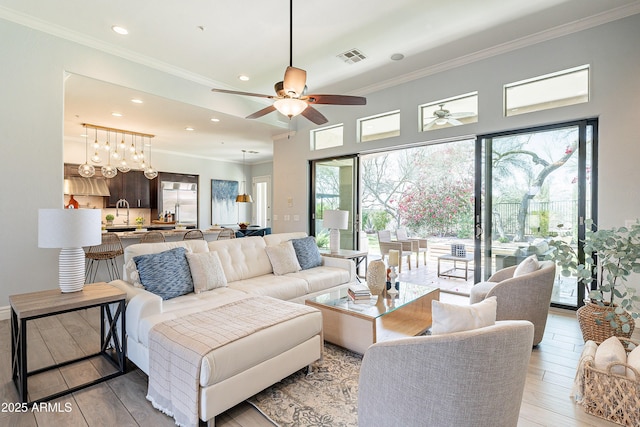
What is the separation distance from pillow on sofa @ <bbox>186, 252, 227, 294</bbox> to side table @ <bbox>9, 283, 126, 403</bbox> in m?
0.63

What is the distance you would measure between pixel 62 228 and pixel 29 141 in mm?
2224

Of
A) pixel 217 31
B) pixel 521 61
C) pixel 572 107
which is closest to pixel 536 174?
pixel 572 107

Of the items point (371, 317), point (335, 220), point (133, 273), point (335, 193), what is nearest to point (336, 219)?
point (335, 220)

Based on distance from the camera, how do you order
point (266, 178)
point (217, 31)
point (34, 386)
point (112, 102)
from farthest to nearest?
1. point (266, 178)
2. point (112, 102)
3. point (217, 31)
4. point (34, 386)

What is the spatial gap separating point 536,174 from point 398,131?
2.03 metres

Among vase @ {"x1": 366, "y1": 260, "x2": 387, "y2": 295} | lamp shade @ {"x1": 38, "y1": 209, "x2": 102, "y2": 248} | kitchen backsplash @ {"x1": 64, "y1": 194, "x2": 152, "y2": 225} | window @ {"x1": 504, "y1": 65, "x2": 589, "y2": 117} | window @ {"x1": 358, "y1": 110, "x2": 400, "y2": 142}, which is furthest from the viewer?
kitchen backsplash @ {"x1": 64, "y1": 194, "x2": 152, "y2": 225}

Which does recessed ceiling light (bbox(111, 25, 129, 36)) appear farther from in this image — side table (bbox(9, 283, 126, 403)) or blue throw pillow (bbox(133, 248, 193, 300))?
side table (bbox(9, 283, 126, 403))

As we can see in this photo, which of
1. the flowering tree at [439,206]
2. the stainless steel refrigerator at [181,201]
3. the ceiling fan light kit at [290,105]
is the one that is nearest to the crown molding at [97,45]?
the ceiling fan light kit at [290,105]

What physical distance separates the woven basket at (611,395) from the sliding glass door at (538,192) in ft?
5.63

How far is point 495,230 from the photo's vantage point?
13.8ft

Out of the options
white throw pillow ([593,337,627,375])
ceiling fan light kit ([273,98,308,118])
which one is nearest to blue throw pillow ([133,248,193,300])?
ceiling fan light kit ([273,98,308,118])

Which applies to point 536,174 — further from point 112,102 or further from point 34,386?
point 112,102

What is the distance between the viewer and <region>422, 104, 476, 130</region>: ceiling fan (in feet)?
14.6

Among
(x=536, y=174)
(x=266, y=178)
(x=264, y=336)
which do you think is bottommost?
(x=264, y=336)
